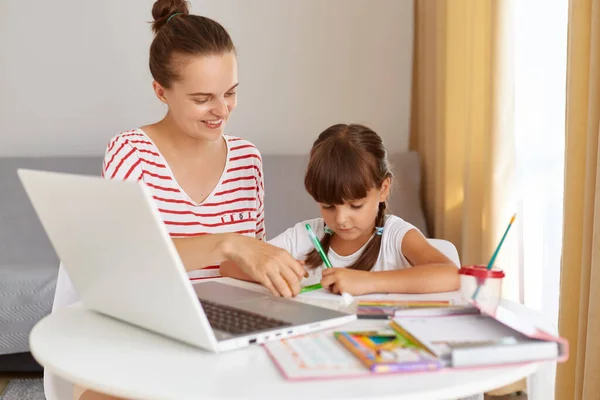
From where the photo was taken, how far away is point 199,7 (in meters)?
3.07

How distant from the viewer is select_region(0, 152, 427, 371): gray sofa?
2445 mm

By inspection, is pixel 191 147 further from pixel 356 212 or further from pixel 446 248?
pixel 446 248

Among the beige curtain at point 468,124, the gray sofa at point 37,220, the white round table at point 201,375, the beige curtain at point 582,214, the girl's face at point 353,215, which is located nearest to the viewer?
the white round table at point 201,375

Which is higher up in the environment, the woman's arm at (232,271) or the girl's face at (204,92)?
the girl's face at (204,92)

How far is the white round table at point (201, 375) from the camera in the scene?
759 millimetres

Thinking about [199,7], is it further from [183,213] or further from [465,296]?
[465,296]

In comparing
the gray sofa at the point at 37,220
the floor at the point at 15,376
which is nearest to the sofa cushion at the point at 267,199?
the gray sofa at the point at 37,220

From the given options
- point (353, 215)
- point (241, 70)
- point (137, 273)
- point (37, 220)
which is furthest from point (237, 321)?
point (241, 70)


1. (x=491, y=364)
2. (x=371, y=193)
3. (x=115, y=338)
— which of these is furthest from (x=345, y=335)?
(x=371, y=193)

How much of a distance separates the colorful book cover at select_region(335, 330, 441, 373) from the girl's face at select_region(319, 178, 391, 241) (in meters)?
0.54

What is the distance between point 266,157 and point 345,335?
2.09 metres

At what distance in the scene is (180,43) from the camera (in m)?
1.53

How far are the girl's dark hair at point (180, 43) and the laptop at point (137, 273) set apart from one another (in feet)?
1.92

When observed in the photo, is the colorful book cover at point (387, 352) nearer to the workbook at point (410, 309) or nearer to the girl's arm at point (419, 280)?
the workbook at point (410, 309)
